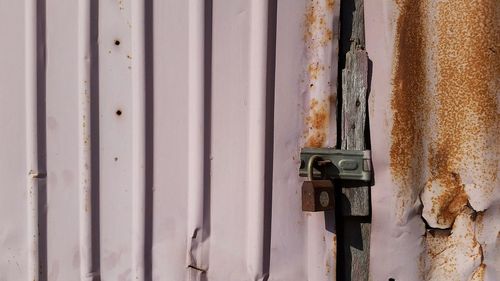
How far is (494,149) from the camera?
4.95ft

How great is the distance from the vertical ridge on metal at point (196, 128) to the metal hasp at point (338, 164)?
0.34 metres

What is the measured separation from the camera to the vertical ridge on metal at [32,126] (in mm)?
1828

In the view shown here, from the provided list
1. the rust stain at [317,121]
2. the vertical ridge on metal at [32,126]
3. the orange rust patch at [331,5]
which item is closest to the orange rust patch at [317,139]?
the rust stain at [317,121]

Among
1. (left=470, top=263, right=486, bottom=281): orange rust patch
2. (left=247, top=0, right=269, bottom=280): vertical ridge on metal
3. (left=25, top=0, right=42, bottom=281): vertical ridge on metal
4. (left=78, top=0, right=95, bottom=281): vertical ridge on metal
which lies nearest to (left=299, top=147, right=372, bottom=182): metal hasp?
(left=247, top=0, right=269, bottom=280): vertical ridge on metal

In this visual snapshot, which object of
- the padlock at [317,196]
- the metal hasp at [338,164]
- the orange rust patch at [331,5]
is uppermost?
the orange rust patch at [331,5]

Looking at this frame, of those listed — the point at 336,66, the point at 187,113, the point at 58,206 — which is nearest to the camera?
the point at 336,66

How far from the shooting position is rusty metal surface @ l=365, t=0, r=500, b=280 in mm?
1507

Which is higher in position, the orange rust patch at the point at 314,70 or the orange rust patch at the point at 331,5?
the orange rust patch at the point at 331,5

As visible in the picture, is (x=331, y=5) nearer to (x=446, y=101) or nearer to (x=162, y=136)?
(x=446, y=101)

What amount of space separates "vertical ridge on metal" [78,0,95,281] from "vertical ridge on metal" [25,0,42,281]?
160mm

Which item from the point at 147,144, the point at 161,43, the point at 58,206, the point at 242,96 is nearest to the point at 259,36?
the point at 242,96

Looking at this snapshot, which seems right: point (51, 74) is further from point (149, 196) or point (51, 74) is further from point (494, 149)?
point (494, 149)

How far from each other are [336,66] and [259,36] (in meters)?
0.25

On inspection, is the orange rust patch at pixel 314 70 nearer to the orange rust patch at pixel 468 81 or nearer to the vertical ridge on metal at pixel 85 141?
the orange rust patch at pixel 468 81
